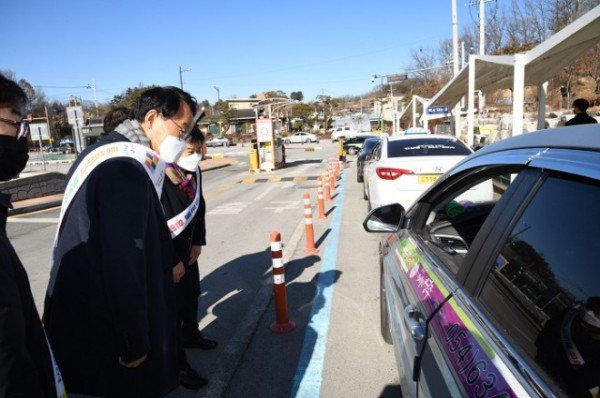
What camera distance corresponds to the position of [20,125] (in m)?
1.58

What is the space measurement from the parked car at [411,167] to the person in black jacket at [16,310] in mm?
5834

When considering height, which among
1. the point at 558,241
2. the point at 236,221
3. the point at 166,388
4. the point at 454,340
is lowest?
the point at 236,221

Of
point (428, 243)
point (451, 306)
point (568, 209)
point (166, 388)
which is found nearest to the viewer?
point (568, 209)

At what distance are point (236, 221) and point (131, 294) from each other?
7811 mm

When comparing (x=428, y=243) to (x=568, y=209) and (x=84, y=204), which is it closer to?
(x=568, y=209)

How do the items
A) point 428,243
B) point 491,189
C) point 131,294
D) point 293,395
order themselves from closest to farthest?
point 131,294
point 428,243
point 293,395
point 491,189

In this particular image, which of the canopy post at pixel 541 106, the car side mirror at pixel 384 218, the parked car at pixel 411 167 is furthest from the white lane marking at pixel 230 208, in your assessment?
the car side mirror at pixel 384 218

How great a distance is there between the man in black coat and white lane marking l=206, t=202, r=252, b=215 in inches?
341

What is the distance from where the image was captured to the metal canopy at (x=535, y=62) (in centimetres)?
576

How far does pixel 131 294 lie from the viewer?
1.79m

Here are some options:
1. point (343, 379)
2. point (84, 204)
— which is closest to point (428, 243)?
point (343, 379)

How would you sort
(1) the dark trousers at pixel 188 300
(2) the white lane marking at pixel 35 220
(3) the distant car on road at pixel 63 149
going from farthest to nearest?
(3) the distant car on road at pixel 63 149 → (2) the white lane marking at pixel 35 220 → (1) the dark trousers at pixel 188 300

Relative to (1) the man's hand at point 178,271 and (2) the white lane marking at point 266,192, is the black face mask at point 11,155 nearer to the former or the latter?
(1) the man's hand at point 178,271

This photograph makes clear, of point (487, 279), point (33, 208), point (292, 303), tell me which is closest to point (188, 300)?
point (292, 303)
